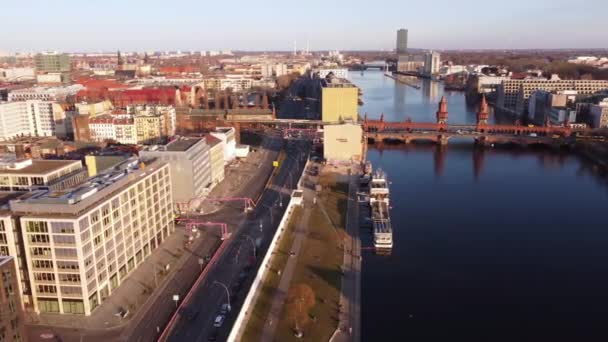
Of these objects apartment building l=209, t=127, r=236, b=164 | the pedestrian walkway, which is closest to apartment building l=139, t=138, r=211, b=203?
the pedestrian walkway

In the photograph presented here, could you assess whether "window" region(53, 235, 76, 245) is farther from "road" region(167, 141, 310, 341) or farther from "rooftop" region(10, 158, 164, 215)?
"road" region(167, 141, 310, 341)

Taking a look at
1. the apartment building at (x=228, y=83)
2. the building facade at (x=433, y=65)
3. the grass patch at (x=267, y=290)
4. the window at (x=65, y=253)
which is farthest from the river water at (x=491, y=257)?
the building facade at (x=433, y=65)

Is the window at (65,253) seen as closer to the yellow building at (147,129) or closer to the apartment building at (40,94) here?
the yellow building at (147,129)

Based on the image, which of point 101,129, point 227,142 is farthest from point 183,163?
point 101,129

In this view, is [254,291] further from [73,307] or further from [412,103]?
[412,103]

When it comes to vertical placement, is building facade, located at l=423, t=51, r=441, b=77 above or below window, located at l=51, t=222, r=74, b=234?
above
